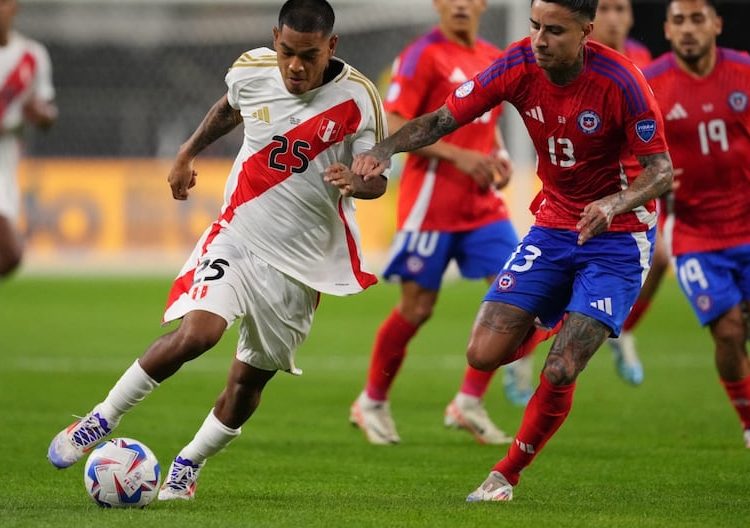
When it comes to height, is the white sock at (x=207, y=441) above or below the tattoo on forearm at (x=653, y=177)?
below

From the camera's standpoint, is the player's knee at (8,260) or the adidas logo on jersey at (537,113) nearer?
the adidas logo on jersey at (537,113)

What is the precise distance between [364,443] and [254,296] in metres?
2.61

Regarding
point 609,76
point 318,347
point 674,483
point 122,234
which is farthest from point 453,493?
point 122,234

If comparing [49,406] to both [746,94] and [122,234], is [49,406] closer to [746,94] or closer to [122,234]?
[746,94]

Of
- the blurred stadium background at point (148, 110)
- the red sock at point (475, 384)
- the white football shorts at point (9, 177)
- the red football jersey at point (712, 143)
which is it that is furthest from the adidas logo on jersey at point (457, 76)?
the blurred stadium background at point (148, 110)

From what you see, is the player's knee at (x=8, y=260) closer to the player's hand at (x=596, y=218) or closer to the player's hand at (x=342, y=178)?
the player's hand at (x=342, y=178)

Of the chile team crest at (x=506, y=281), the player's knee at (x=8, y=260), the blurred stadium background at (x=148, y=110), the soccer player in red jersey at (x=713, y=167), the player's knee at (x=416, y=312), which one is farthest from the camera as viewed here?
the blurred stadium background at (x=148, y=110)

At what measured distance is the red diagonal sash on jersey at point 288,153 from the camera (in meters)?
6.46

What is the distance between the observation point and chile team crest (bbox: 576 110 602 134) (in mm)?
6383

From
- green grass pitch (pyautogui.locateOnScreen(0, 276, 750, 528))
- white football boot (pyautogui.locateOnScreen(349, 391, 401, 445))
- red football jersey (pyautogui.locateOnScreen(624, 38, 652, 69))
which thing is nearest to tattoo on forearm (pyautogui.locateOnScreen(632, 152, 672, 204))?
green grass pitch (pyautogui.locateOnScreen(0, 276, 750, 528))

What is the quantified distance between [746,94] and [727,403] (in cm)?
324

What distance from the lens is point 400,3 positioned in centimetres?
2231

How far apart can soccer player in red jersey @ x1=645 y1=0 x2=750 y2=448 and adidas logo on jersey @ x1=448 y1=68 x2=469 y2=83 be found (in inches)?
50.8

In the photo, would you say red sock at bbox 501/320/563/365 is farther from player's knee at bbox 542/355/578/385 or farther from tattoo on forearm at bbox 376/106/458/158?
tattoo on forearm at bbox 376/106/458/158
